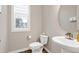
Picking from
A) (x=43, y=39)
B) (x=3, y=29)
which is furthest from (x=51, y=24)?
(x=3, y=29)

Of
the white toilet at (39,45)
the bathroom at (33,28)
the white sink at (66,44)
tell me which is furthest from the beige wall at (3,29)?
the white sink at (66,44)

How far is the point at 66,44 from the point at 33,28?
16.5 inches

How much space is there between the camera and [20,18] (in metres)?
1.29

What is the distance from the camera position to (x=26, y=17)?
50.9 inches

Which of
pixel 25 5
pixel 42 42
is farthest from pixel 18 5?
pixel 42 42

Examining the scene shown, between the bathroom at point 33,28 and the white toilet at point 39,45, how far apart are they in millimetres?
36

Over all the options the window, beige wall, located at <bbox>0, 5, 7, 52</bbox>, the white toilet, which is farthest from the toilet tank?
beige wall, located at <bbox>0, 5, 7, 52</bbox>

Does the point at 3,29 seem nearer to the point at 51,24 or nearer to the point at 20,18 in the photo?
the point at 20,18

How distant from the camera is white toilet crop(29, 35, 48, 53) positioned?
4.33ft

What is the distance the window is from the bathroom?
0.04 ft

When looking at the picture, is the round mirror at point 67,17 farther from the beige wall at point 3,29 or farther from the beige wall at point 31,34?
the beige wall at point 3,29

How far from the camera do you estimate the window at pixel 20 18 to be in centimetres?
126
